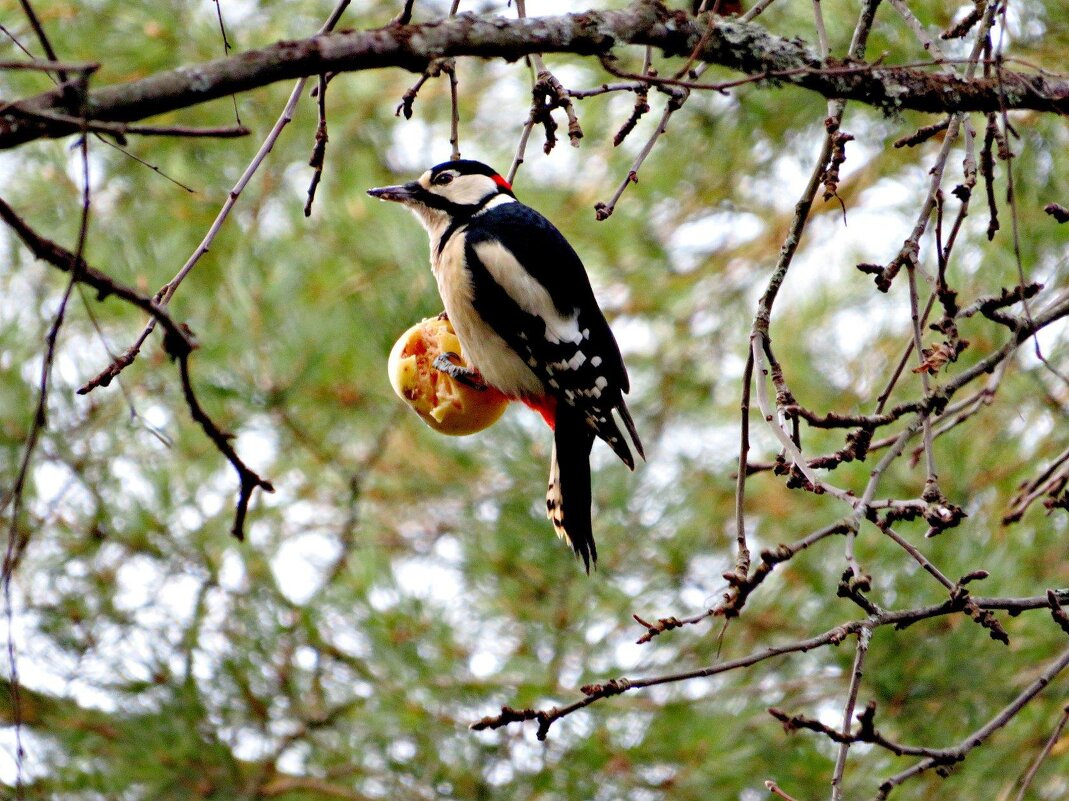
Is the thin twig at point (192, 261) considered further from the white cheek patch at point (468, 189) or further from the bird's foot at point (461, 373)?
the white cheek patch at point (468, 189)

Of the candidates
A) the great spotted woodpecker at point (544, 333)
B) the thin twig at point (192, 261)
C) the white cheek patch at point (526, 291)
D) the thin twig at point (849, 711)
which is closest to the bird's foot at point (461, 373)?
the great spotted woodpecker at point (544, 333)

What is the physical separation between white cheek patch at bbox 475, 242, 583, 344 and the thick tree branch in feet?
3.38

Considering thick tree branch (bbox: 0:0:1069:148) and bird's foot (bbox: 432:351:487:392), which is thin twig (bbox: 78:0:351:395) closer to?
thick tree branch (bbox: 0:0:1069:148)

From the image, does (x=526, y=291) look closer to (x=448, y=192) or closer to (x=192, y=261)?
(x=448, y=192)

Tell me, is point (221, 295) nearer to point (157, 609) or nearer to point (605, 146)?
point (157, 609)

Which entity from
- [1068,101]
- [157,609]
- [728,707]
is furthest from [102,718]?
[1068,101]

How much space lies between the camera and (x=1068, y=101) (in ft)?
6.22

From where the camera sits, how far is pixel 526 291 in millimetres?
2785

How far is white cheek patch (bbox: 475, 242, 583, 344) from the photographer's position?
9.07 ft

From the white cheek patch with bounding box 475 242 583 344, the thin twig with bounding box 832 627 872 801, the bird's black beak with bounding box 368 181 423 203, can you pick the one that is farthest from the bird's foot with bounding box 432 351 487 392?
the thin twig with bounding box 832 627 872 801

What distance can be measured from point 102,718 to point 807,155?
2.67 metres

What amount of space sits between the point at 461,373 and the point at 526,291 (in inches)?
11.3

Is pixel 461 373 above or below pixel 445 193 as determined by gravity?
below

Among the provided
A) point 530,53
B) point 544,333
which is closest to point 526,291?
point 544,333
